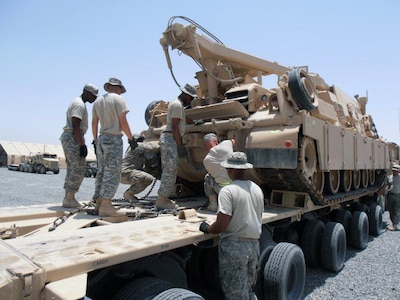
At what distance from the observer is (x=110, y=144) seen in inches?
176

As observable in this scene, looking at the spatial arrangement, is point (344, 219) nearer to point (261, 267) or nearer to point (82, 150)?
point (261, 267)

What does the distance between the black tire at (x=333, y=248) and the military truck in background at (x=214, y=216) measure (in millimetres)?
18

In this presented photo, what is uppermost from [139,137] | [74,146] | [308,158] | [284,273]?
[139,137]

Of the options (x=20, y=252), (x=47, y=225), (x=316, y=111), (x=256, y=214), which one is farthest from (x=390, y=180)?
(x=20, y=252)

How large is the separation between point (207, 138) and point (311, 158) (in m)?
1.93

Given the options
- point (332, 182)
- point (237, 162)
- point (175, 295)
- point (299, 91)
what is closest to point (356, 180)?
point (332, 182)

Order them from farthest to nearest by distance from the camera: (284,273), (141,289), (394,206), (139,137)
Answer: (394,206), (139,137), (284,273), (141,289)

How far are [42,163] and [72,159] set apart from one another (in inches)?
1359

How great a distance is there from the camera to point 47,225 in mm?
3936

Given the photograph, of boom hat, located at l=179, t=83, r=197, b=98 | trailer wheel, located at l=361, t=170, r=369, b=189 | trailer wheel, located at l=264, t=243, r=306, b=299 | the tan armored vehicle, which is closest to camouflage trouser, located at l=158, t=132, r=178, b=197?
boom hat, located at l=179, t=83, r=197, b=98

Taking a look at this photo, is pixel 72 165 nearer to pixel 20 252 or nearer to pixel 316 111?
pixel 20 252

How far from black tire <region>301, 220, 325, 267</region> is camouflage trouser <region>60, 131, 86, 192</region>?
3853 millimetres

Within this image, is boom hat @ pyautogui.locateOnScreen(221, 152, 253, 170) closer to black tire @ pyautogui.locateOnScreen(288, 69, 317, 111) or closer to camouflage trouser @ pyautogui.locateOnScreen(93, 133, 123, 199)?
camouflage trouser @ pyautogui.locateOnScreen(93, 133, 123, 199)

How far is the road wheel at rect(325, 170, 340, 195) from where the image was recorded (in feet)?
22.9
